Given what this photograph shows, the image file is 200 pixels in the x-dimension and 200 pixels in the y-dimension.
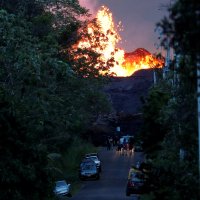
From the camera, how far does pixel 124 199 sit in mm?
37781

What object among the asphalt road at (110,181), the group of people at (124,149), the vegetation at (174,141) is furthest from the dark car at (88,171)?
the vegetation at (174,141)

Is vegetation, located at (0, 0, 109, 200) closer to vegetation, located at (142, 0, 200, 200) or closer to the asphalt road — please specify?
vegetation, located at (142, 0, 200, 200)

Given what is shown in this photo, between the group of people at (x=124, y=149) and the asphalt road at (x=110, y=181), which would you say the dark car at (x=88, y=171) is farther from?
the group of people at (x=124, y=149)

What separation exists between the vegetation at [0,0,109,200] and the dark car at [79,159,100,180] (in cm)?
683

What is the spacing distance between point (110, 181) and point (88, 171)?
2578mm

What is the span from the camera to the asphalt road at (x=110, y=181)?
133 ft

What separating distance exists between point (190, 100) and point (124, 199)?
76.9ft

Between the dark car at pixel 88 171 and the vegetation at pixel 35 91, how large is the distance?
683 cm

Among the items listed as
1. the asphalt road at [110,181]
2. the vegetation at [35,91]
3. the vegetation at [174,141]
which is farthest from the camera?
the asphalt road at [110,181]

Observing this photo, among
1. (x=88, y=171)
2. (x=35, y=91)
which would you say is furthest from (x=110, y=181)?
(x=35, y=91)

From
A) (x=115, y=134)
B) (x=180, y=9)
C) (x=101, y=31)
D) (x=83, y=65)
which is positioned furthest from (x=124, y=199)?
(x=115, y=134)

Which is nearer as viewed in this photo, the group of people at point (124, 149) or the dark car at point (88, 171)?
the dark car at point (88, 171)

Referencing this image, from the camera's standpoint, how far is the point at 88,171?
5438 centimetres

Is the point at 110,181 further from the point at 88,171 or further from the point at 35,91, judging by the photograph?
the point at 35,91
